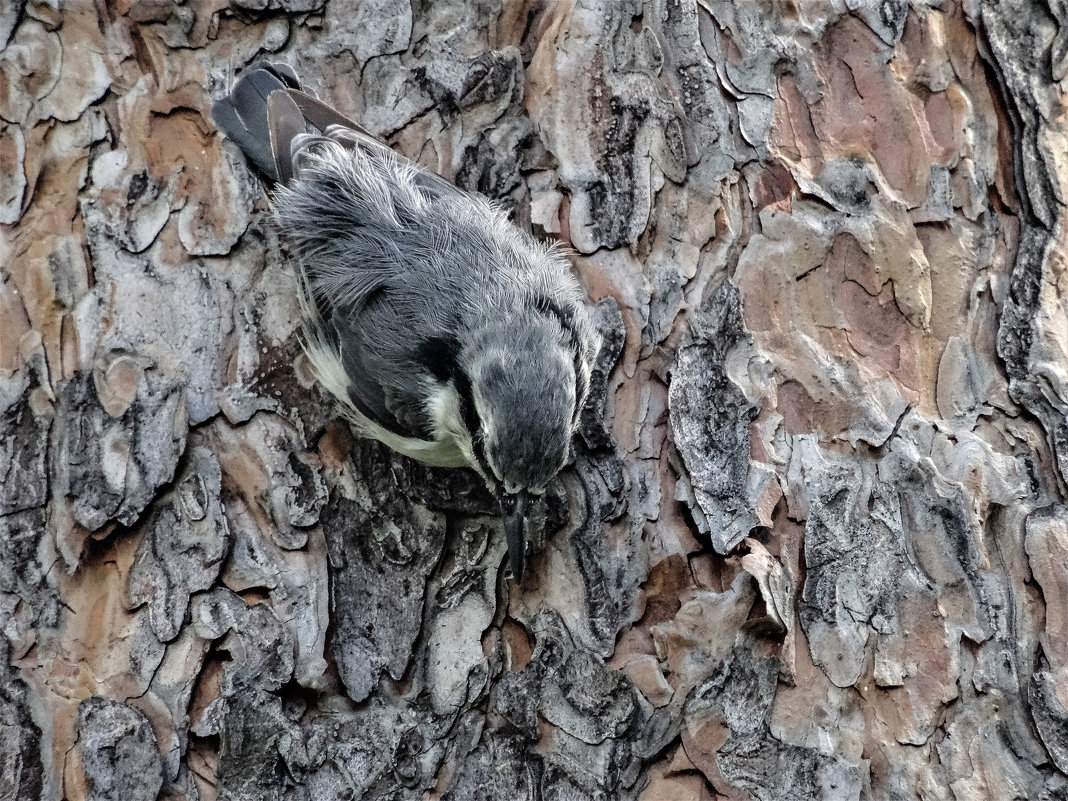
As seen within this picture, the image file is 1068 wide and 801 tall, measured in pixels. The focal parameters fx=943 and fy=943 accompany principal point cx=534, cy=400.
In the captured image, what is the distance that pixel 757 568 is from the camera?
218 centimetres

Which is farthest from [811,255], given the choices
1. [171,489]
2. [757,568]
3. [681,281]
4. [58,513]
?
[58,513]

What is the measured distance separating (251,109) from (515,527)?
4.70 ft

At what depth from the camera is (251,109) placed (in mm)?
2699

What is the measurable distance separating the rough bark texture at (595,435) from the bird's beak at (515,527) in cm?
12

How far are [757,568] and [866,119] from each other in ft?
4.33

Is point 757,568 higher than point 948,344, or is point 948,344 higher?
point 948,344

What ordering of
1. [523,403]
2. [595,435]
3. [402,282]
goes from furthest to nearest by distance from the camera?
1. [402,282]
2. [595,435]
3. [523,403]

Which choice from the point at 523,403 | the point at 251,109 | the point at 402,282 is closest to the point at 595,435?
the point at 523,403

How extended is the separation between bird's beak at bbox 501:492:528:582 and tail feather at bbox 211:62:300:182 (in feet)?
4.21

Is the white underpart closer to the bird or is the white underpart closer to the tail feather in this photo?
the bird

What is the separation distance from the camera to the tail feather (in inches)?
106

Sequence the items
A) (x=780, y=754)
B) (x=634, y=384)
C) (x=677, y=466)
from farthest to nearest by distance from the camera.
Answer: (x=634, y=384) < (x=677, y=466) < (x=780, y=754)

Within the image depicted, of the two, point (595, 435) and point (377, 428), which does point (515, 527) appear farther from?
point (377, 428)

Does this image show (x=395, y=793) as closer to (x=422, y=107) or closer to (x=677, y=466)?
(x=677, y=466)
